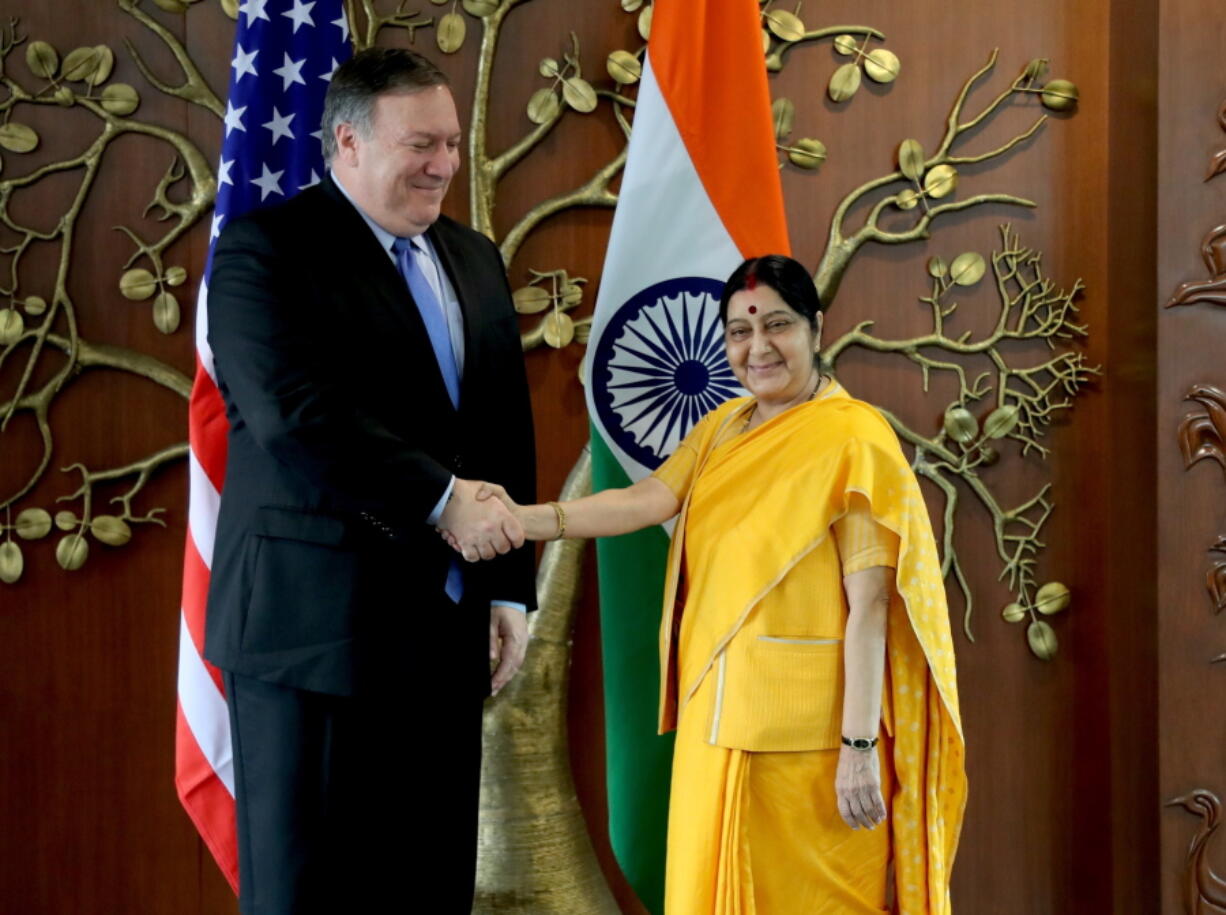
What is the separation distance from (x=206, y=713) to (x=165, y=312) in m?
0.82

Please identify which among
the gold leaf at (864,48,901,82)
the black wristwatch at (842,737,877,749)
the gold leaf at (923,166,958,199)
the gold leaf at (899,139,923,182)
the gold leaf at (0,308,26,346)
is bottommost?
the black wristwatch at (842,737,877,749)

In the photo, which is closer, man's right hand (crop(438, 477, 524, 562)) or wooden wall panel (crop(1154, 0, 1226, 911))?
man's right hand (crop(438, 477, 524, 562))

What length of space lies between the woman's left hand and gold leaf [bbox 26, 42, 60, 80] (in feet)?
6.53

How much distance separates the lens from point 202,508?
2.12m

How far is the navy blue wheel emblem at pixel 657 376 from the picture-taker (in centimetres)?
221

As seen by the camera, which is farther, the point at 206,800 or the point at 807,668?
the point at 206,800

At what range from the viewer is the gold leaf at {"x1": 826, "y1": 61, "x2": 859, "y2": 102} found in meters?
2.58


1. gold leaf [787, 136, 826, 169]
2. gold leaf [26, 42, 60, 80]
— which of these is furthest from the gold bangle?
gold leaf [26, 42, 60, 80]

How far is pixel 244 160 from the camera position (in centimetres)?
217

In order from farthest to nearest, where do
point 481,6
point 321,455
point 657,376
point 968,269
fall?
point 968,269 < point 481,6 < point 657,376 < point 321,455

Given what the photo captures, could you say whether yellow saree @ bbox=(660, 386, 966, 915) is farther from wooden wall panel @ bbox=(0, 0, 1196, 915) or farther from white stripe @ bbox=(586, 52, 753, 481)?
wooden wall panel @ bbox=(0, 0, 1196, 915)

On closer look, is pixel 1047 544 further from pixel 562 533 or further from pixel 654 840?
pixel 562 533

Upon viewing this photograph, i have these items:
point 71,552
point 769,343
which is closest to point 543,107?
point 769,343

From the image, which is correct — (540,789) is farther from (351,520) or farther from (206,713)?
(351,520)
